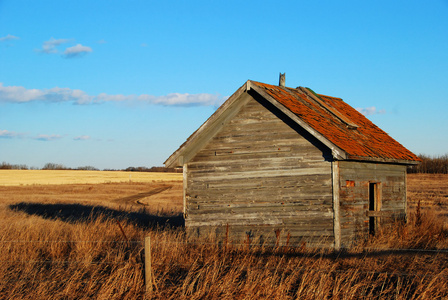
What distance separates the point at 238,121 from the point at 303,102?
8.95 ft

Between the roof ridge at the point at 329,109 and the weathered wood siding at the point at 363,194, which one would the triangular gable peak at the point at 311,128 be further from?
the weathered wood siding at the point at 363,194

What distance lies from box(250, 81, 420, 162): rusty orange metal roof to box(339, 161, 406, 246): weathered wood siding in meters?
0.47

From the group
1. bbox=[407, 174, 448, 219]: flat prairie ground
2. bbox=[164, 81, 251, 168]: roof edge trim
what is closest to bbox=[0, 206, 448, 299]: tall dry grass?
bbox=[164, 81, 251, 168]: roof edge trim

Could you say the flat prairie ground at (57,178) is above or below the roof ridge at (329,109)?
below

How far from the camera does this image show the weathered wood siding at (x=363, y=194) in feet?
42.6

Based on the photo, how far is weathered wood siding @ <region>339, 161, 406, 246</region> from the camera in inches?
511

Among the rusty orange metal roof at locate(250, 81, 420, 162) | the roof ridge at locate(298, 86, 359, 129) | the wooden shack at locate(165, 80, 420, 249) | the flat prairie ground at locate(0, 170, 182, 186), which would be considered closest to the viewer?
the wooden shack at locate(165, 80, 420, 249)

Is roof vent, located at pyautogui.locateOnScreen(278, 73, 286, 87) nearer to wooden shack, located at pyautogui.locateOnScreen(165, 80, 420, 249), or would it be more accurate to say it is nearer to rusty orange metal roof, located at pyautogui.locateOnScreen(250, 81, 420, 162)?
rusty orange metal roof, located at pyautogui.locateOnScreen(250, 81, 420, 162)

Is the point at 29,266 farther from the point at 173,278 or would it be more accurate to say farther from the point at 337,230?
the point at 337,230

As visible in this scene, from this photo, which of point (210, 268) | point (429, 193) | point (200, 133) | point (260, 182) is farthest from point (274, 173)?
point (429, 193)

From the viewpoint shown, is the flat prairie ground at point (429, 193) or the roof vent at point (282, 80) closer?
the roof vent at point (282, 80)

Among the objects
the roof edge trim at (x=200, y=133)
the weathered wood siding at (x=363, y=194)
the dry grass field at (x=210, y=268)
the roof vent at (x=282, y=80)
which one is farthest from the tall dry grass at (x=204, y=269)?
the roof vent at (x=282, y=80)

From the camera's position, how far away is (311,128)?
40.7 feet

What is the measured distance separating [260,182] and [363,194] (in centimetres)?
297
